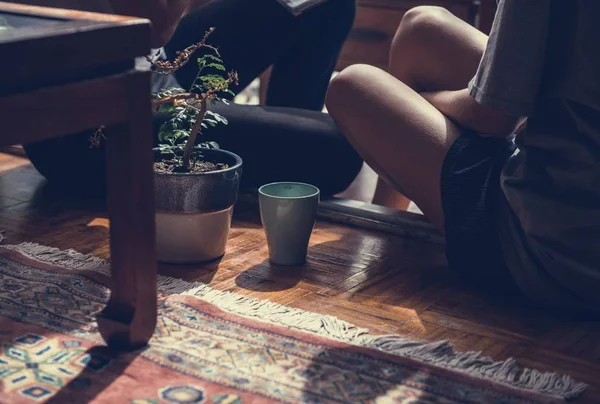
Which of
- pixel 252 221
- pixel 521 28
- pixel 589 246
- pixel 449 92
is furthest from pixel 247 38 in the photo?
pixel 589 246

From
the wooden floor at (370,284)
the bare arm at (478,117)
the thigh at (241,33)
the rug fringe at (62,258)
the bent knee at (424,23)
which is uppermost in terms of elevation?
the bent knee at (424,23)

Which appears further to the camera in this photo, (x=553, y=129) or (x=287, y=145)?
(x=287, y=145)

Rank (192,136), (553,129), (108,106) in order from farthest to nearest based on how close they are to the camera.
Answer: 1. (192,136)
2. (553,129)
3. (108,106)

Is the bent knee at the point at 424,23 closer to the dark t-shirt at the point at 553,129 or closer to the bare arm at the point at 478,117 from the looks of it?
the bare arm at the point at 478,117

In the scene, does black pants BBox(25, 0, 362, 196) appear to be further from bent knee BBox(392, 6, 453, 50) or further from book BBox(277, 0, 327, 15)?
bent knee BBox(392, 6, 453, 50)

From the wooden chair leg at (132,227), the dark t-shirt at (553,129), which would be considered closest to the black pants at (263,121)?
the dark t-shirt at (553,129)

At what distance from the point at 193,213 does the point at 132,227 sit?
0.37 m

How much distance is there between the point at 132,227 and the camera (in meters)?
1.03

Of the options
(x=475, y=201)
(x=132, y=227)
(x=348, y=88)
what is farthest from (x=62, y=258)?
(x=475, y=201)

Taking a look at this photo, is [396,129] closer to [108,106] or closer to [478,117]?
[478,117]

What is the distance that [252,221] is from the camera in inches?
66.0

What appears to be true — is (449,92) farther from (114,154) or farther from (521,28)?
(114,154)

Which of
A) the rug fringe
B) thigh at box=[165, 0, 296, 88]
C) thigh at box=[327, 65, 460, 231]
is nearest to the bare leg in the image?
thigh at box=[327, 65, 460, 231]

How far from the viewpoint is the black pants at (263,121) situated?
170cm
